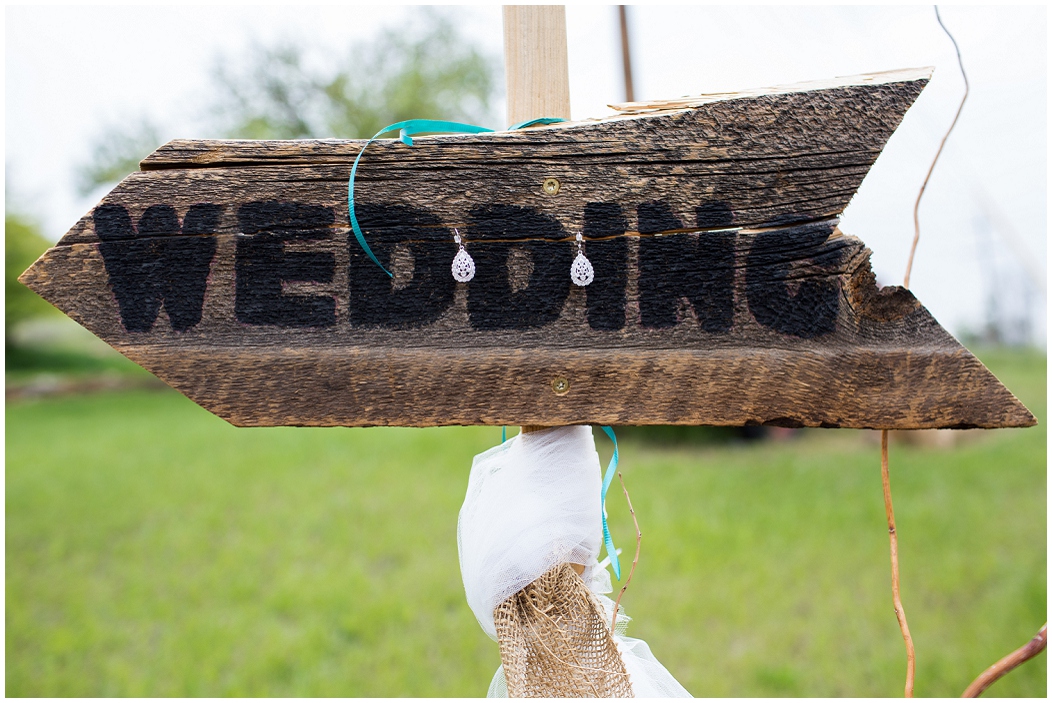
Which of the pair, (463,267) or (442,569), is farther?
(442,569)

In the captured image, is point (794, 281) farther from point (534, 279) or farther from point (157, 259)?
point (157, 259)

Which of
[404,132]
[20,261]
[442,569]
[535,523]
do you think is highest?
[20,261]

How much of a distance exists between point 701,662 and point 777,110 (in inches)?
91.2

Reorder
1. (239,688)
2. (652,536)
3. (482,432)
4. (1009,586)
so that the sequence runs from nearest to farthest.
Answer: (239,688) < (1009,586) < (652,536) < (482,432)

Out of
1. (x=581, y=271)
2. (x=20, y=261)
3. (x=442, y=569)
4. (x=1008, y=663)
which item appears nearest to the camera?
(x=581, y=271)

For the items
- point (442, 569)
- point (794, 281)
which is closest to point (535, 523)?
point (794, 281)

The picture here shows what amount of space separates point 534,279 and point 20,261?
32.7 ft

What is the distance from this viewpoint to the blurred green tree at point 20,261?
8094 millimetres

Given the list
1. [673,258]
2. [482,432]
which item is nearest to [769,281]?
[673,258]

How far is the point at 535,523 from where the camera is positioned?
772 mm

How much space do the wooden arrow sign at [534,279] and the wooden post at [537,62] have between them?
121mm

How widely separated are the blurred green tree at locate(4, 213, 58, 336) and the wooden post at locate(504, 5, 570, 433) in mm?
9208

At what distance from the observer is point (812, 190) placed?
0.69m

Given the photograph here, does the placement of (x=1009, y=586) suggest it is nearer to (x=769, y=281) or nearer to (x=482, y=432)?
(x=769, y=281)
